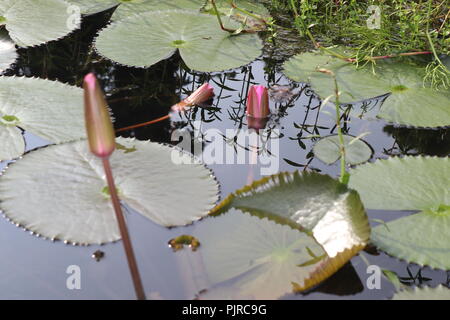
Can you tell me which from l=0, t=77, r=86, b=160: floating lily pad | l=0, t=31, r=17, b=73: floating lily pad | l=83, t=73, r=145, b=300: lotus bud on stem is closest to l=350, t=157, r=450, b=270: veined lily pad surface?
l=83, t=73, r=145, b=300: lotus bud on stem

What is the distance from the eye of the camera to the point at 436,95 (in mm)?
2152

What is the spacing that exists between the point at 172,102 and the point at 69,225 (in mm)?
754

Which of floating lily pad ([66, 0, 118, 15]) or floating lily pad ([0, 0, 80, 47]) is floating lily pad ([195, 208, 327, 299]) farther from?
floating lily pad ([66, 0, 118, 15])

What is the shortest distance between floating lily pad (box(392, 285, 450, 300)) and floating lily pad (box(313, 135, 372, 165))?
550mm

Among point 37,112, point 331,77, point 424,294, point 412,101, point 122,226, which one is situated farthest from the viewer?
point 331,77

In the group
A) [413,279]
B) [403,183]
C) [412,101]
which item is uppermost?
[412,101]

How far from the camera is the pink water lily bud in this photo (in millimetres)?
2014

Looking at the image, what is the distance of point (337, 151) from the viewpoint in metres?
1.86

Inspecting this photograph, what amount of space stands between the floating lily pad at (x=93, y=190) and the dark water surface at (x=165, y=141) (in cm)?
4

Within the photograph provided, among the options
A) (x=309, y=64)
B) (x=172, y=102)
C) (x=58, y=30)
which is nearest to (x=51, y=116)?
(x=172, y=102)

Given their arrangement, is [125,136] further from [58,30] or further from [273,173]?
[58,30]

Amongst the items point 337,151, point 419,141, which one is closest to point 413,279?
point 337,151

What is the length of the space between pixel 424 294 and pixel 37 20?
2.02 meters

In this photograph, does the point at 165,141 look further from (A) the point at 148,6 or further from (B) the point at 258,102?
(A) the point at 148,6
